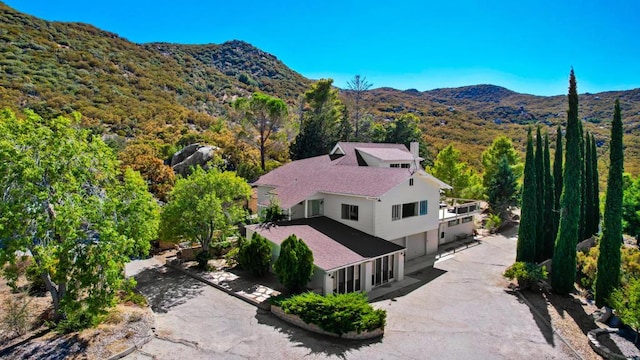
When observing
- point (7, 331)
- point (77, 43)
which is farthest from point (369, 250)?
point (77, 43)

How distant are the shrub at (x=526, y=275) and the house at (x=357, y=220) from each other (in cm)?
587

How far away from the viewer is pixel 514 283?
22.6m

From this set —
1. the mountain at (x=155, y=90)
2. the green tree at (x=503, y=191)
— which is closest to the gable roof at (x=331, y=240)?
the green tree at (x=503, y=191)

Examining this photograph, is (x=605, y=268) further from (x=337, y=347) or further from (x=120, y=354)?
(x=120, y=354)

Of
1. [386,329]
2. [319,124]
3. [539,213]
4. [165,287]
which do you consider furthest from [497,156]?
[165,287]

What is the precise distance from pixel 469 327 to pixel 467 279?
7.29 metres

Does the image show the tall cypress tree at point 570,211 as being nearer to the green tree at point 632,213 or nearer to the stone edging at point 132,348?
the green tree at point 632,213

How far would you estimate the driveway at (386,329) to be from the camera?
1365 cm

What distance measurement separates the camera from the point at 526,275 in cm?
2156

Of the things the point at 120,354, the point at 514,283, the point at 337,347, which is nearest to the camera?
the point at 120,354

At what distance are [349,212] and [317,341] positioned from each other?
36.2 ft

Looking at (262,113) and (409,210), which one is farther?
(262,113)

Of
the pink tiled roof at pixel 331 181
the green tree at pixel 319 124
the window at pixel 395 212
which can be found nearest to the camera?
the pink tiled roof at pixel 331 181

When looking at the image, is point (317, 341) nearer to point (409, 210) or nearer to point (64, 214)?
point (64, 214)
